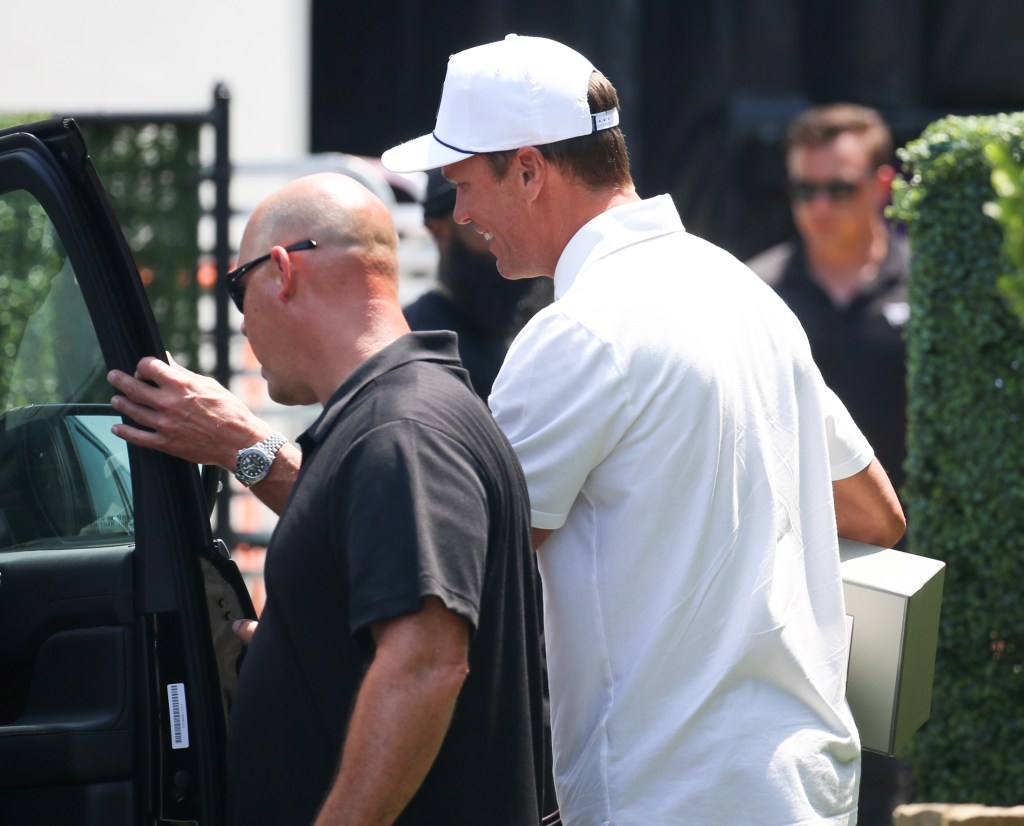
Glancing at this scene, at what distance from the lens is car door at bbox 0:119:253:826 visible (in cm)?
229

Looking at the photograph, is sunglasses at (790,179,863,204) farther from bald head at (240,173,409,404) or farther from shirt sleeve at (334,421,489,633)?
shirt sleeve at (334,421,489,633)

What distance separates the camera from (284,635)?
201cm

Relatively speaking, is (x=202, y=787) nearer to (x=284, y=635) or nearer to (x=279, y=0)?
(x=284, y=635)

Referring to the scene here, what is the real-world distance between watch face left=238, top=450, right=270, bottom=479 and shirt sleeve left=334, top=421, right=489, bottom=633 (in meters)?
0.39

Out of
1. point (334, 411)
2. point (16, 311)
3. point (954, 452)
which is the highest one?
point (334, 411)

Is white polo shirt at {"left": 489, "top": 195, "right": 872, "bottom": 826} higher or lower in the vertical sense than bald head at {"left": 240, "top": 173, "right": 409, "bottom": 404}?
lower

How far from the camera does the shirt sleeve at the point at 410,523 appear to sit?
1869 mm

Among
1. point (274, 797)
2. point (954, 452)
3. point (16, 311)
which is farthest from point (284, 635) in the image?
point (954, 452)

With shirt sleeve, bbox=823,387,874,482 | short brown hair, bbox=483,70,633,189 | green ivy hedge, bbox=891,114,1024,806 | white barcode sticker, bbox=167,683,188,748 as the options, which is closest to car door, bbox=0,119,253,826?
white barcode sticker, bbox=167,683,188,748

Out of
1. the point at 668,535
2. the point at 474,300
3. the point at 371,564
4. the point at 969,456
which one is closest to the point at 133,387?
the point at 371,564

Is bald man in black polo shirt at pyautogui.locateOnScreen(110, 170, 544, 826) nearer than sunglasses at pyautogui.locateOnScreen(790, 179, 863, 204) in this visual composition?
Yes

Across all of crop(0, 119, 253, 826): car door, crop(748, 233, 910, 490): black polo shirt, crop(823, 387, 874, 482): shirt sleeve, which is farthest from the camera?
crop(748, 233, 910, 490): black polo shirt

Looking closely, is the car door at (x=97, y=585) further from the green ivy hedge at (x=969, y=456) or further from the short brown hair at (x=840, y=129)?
the short brown hair at (x=840, y=129)

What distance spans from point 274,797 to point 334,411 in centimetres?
53
